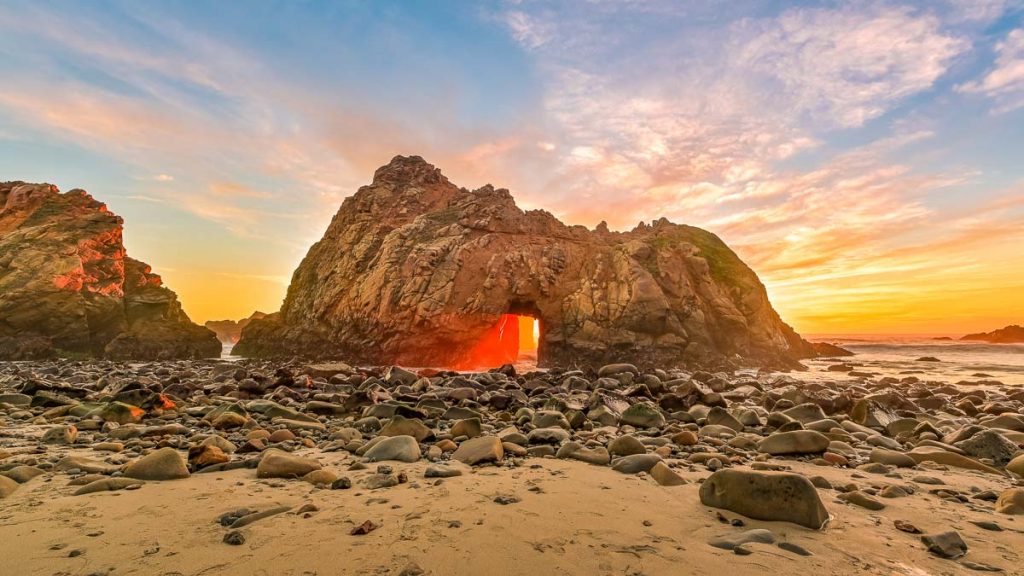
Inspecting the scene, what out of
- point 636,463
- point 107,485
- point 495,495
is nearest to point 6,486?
point 107,485

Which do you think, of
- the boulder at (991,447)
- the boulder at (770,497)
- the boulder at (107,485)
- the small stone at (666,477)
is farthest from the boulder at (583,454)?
the boulder at (991,447)

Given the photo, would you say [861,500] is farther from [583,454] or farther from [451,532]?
[451,532]

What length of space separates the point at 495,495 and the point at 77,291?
34077 mm

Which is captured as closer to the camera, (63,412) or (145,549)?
(145,549)

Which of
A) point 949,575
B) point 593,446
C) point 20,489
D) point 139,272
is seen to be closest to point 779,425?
point 593,446

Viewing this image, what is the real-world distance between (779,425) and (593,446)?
380 centimetres

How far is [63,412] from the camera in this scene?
7.14m

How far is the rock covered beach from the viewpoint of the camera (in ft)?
8.43

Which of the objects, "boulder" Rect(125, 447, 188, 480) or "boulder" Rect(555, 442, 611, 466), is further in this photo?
"boulder" Rect(555, 442, 611, 466)

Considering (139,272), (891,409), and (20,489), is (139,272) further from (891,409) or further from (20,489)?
(891,409)

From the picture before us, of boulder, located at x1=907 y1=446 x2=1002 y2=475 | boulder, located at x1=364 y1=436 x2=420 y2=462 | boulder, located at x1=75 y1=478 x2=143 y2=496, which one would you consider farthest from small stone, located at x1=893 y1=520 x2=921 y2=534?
boulder, located at x1=75 y1=478 x2=143 y2=496

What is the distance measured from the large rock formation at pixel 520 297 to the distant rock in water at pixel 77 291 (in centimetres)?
505

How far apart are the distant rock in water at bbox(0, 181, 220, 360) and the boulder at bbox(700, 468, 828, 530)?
31914 mm

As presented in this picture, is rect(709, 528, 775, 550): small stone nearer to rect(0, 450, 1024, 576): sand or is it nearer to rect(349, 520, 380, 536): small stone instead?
rect(0, 450, 1024, 576): sand
